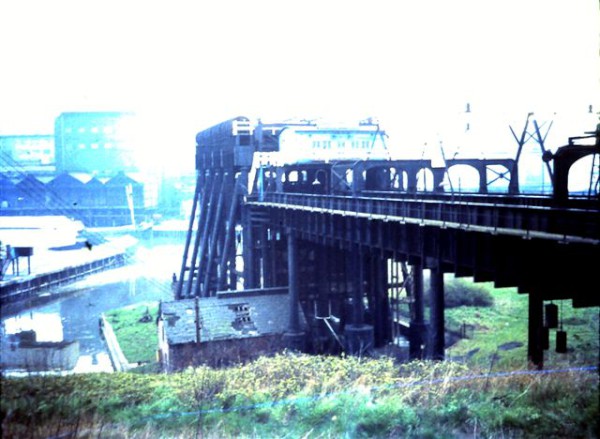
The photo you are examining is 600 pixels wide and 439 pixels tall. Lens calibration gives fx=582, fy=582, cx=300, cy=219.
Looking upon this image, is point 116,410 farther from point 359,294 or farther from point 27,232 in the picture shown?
point 359,294

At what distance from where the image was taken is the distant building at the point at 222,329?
22.1m

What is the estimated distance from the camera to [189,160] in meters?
79.4

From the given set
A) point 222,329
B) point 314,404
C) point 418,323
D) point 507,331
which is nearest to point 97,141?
point 222,329

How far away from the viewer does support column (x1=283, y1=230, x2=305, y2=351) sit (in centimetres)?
2448

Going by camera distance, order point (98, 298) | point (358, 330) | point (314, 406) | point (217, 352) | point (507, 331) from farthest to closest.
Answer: point (98, 298) < point (507, 331) < point (358, 330) < point (217, 352) < point (314, 406)

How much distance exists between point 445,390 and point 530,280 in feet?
12.1

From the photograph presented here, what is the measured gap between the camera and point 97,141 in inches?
2274

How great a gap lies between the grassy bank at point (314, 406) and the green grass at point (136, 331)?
1606cm

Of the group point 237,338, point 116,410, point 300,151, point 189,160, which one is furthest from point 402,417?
point 189,160

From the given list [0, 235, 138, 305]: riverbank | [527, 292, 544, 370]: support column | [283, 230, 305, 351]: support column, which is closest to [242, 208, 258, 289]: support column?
[283, 230, 305, 351]: support column

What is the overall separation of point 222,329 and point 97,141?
1586 inches

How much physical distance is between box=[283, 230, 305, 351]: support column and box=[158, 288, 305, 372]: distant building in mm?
321

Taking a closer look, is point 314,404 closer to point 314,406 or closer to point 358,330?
point 314,406

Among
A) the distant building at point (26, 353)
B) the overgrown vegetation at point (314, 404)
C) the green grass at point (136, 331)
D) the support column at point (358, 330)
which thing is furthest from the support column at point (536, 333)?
the green grass at point (136, 331)
